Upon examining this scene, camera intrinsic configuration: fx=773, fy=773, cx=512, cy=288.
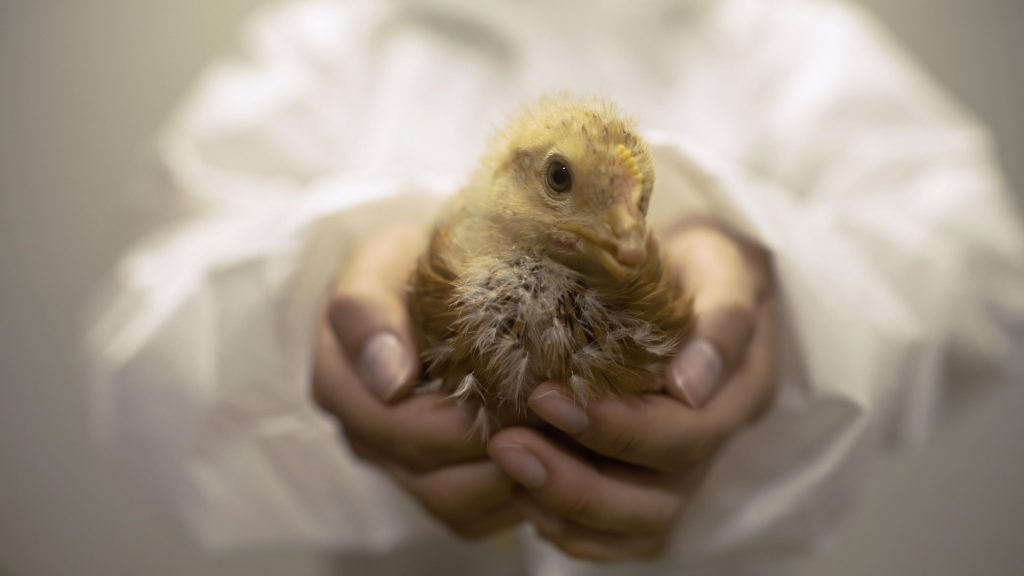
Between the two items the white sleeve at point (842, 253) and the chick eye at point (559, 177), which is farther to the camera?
the white sleeve at point (842, 253)

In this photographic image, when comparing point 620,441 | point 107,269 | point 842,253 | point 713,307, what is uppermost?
point 842,253

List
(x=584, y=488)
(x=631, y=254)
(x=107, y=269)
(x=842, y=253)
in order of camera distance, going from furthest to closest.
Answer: (x=107, y=269) → (x=842, y=253) → (x=584, y=488) → (x=631, y=254)

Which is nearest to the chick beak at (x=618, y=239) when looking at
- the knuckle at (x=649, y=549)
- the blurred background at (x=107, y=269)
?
the knuckle at (x=649, y=549)

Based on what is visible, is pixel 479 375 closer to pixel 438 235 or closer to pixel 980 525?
pixel 438 235

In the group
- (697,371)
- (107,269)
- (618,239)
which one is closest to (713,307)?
(697,371)

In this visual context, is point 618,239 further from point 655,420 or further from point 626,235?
point 655,420

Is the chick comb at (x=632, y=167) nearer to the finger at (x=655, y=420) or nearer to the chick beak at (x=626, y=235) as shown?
the chick beak at (x=626, y=235)

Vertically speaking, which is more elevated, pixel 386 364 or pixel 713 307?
pixel 713 307

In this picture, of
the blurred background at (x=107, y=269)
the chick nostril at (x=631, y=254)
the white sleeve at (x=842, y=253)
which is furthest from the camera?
the blurred background at (x=107, y=269)
